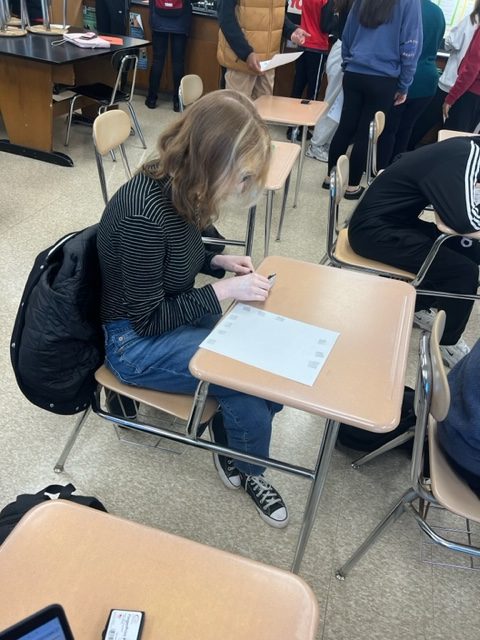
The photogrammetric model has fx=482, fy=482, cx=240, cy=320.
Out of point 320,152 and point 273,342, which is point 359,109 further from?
point 273,342

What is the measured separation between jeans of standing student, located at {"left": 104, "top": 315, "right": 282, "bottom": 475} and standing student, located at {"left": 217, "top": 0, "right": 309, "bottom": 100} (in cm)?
231

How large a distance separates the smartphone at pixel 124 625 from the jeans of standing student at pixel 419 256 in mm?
1659

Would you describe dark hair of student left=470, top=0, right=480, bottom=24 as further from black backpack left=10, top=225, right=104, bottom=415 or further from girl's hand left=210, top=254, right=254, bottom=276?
black backpack left=10, top=225, right=104, bottom=415

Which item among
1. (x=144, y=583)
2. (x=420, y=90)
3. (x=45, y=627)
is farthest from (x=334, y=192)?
(x=420, y=90)

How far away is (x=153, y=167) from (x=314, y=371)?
1.99 feet

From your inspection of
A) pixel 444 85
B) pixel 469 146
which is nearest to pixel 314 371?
pixel 469 146

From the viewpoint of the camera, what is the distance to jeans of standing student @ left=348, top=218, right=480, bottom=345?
1.91 metres

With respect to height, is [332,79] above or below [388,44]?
below

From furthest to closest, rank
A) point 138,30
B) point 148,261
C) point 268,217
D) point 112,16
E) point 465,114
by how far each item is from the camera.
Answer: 1. point 138,30
2. point 112,16
3. point 465,114
4. point 268,217
5. point 148,261

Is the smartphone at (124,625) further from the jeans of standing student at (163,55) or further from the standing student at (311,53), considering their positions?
the jeans of standing student at (163,55)

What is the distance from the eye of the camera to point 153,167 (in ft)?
3.73

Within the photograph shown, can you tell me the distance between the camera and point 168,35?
4.55m

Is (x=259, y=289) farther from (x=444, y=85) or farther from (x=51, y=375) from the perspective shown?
(x=444, y=85)

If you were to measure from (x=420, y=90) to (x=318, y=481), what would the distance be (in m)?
3.26
